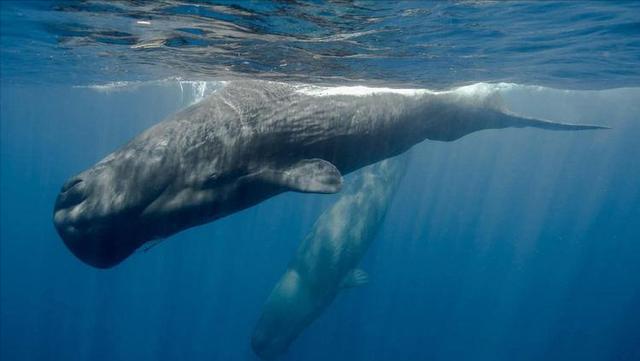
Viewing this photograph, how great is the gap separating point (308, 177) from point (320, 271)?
10848 millimetres

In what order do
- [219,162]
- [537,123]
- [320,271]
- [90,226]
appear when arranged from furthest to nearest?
[320,271] < [537,123] < [219,162] < [90,226]

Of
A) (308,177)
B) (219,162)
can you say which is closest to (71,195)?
(219,162)

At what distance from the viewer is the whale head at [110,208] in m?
4.42

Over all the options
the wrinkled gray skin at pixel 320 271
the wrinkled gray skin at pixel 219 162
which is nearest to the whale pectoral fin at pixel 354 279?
the wrinkled gray skin at pixel 320 271

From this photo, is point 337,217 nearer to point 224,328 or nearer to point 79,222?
point 79,222

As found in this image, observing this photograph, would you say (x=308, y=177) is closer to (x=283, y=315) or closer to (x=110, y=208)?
(x=110, y=208)

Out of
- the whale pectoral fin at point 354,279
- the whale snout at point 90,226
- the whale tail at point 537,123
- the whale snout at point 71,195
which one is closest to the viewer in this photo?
the whale snout at point 90,226

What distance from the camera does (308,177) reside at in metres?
5.47

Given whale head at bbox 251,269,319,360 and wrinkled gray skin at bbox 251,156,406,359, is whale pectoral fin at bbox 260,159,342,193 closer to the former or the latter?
wrinkled gray skin at bbox 251,156,406,359

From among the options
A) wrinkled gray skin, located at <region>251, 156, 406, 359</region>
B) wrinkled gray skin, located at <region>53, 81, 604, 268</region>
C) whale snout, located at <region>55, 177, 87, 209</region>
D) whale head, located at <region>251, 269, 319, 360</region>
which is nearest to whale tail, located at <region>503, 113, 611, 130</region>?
wrinkled gray skin, located at <region>53, 81, 604, 268</region>

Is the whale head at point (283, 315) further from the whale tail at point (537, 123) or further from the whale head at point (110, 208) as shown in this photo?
the whale head at point (110, 208)

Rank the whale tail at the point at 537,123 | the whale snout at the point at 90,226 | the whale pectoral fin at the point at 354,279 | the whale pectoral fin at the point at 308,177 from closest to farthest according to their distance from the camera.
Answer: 1. the whale snout at the point at 90,226
2. the whale pectoral fin at the point at 308,177
3. the whale tail at the point at 537,123
4. the whale pectoral fin at the point at 354,279

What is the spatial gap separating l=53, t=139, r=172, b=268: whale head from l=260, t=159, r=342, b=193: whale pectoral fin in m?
1.18

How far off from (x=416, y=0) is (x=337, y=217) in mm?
9639
